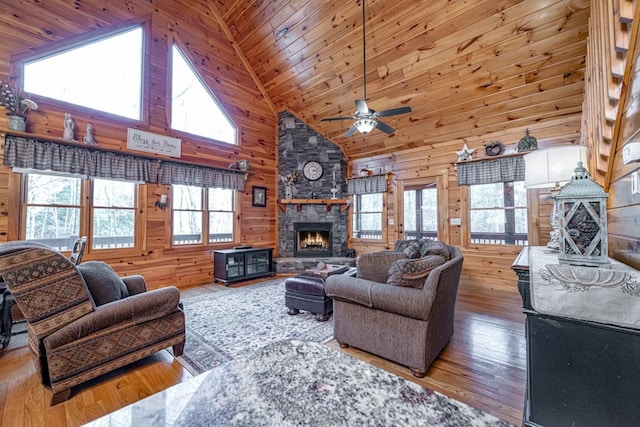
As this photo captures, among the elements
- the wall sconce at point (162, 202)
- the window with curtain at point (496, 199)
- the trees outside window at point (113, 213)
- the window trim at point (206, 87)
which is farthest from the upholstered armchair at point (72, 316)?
the window with curtain at point (496, 199)

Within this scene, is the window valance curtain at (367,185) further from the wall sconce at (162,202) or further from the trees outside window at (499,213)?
the wall sconce at (162,202)

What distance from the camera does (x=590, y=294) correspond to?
1188mm

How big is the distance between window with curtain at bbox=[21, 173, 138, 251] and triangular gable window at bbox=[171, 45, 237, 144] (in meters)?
1.51

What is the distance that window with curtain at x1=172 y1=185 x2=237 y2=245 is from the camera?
4926mm

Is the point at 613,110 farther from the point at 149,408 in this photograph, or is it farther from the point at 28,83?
the point at 28,83

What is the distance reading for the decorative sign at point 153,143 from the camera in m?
4.29

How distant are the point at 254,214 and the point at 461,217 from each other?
416cm

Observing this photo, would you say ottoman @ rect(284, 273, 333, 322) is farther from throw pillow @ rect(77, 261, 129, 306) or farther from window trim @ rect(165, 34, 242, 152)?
window trim @ rect(165, 34, 242, 152)

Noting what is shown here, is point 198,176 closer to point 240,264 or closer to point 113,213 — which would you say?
point 113,213

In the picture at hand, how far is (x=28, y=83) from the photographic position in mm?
3488

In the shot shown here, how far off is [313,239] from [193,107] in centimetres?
364

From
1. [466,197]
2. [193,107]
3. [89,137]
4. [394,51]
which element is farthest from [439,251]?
[193,107]

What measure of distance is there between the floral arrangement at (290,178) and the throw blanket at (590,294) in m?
5.15

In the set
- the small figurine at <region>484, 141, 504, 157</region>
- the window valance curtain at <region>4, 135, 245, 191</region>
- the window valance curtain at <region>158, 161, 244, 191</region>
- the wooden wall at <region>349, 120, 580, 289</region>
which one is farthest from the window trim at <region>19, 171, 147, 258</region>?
the small figurine at <region>484, 141, 504, 157</region>
